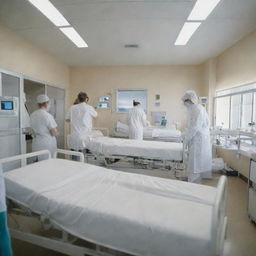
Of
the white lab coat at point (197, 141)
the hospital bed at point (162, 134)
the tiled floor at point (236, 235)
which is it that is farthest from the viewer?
the hospital bed at point (162, 134)

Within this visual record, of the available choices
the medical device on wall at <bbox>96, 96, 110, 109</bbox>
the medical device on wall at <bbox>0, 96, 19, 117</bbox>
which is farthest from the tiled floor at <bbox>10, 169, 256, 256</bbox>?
the medical device on wall at <bbox>96, 96, 110, 109</bbox>

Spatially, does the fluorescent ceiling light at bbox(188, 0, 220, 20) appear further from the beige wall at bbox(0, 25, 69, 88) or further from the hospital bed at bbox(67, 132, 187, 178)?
the beige wall at bbox(0, 25, 69, 88)

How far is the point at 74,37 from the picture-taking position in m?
3.71

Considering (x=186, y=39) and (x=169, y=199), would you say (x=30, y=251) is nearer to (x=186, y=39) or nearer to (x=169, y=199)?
(x=169, y=199)

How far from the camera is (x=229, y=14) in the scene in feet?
9.18

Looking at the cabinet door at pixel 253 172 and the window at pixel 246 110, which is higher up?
the window at pixel 246 110

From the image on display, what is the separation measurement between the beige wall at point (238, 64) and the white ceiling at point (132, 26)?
0.17 metres

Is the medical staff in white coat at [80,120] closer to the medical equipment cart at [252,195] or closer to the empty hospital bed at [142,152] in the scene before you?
the empty hospital bed at [142,152]

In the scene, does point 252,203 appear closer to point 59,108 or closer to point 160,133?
point 160,133

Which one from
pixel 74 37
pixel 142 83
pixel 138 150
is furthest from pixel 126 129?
pixel 74 37

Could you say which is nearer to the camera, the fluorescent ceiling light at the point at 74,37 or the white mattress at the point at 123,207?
the white mattress at the point at 123,207

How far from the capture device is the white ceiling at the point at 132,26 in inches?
102

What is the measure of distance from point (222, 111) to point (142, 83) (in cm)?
235

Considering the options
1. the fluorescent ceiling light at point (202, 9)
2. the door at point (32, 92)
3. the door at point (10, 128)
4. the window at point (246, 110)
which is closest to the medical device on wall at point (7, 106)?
the door at point (10, 128)
